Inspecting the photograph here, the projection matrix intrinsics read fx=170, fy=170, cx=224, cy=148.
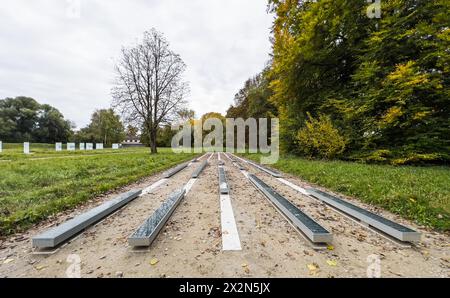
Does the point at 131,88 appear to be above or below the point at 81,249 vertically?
above

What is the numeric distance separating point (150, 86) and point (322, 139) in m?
18.5

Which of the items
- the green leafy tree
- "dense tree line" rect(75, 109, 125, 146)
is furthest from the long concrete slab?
"dense tree line" rect(75, 109, 125, 146)

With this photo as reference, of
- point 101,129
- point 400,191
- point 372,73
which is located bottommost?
point 400,191

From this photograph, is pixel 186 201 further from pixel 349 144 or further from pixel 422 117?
pixel 422 117

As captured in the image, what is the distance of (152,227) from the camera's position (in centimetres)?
268

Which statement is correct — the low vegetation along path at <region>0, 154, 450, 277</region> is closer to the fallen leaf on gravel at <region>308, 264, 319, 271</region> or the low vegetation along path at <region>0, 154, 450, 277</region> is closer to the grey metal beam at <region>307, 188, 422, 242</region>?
the fallen leaf on gravel at <region>308, 264, 319, 271</region>

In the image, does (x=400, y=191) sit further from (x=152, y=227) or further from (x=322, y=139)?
(x=322, y=139)

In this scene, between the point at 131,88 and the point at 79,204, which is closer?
the point at 79,204

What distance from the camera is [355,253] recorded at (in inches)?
89.4

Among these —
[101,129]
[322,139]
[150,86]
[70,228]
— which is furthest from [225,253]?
[101,129]

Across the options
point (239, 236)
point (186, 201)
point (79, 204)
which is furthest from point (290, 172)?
point (79, 204)

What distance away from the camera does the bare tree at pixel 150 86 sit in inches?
728

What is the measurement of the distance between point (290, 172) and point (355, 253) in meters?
6.72

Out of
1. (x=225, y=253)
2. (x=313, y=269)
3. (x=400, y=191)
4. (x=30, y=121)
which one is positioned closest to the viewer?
(x=313, y=269)
